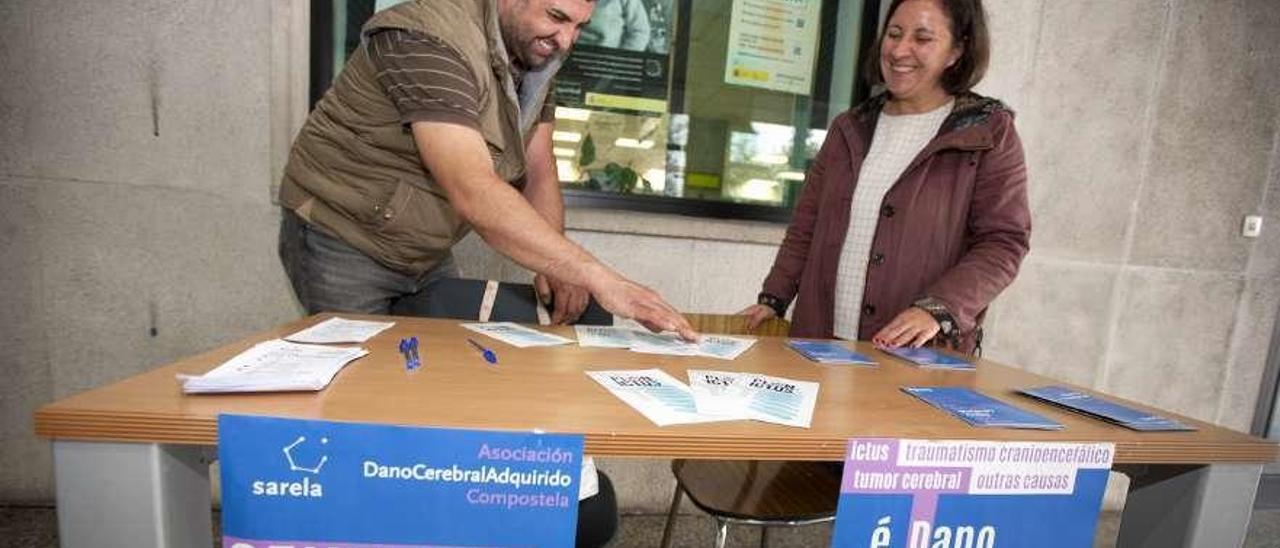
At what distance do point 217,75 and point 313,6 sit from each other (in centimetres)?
39

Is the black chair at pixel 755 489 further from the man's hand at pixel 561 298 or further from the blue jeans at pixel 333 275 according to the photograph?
the blue jeans at pixel 333 275

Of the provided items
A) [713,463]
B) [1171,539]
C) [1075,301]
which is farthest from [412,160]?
[1075,301]

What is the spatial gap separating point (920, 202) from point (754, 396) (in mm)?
840

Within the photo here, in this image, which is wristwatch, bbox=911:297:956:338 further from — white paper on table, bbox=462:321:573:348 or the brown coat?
white paper on table, bbox=462:321:573:348

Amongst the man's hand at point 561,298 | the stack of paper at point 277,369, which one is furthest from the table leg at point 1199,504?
the stack of paper at point 277,369

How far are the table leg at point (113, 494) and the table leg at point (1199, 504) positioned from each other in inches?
49.5

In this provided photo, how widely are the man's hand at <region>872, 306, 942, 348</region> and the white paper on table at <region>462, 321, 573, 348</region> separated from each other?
2.28ft

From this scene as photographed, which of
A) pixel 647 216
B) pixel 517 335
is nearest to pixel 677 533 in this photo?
pixel 647 216

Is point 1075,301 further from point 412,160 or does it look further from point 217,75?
point 217,75

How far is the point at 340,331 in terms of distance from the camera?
3.55 ft

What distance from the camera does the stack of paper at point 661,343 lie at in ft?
3.76

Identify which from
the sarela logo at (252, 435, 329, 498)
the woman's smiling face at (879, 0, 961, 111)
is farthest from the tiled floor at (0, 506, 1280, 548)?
the woman's smiling face at (879, 0, 961, 111)

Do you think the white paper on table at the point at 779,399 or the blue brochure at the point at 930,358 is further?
the blue brochure at the point at 930,358

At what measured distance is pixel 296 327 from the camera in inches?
43.8
